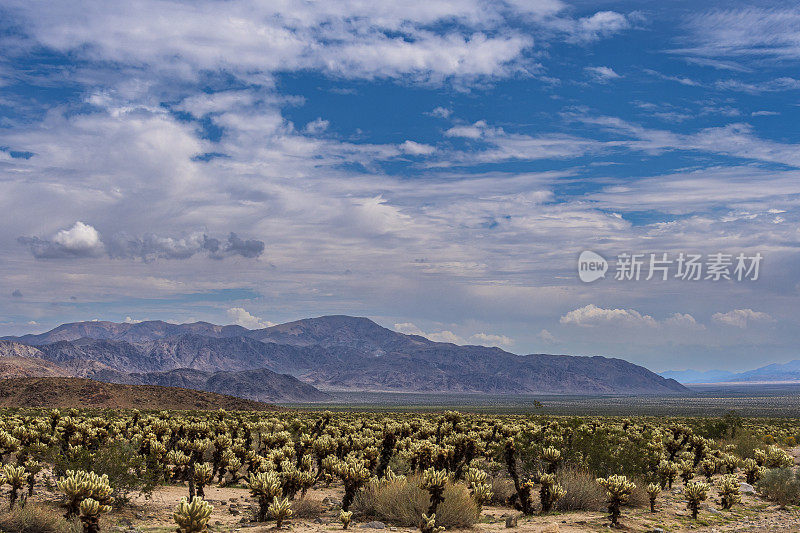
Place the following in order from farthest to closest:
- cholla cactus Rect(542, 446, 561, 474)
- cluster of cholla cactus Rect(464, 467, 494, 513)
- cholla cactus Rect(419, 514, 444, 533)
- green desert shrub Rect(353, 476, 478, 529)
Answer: cholla cactus Rect(542, 446, 561, 474), cluster of cholla cactus Rect(464, 467, 494, 513), green desert shrub Rect(353, 476, 478, 529), cholla cactus Rect(419, 514, 444, 533)

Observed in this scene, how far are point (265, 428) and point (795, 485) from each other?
2247cm

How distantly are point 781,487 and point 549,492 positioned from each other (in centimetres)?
901

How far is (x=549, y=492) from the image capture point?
55.1ft

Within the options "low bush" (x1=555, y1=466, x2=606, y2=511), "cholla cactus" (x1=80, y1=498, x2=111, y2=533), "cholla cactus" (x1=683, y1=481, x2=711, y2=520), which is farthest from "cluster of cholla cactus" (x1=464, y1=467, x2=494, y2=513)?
"cholla cactus" (x1=80, y1=498, x2=111, y2=533)

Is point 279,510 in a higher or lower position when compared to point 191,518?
lower

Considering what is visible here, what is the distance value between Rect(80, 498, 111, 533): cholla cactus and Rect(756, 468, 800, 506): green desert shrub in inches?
811

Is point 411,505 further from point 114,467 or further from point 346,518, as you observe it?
point 114,467

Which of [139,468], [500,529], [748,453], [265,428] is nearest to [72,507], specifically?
[139,468]

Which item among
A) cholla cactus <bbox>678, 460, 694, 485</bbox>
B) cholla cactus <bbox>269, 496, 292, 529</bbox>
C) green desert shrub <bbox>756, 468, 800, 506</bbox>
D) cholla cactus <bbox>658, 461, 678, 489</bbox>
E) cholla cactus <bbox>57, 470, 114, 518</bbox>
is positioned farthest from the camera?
cholla cactus <bbox>678, 460, 694, 485</bbox>

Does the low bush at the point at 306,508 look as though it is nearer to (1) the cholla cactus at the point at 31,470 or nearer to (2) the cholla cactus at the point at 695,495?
(1) the cholla cactus at the point at 31,470

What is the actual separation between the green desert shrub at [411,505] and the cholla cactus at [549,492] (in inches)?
115

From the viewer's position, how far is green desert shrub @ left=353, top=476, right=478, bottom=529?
47.6 feet

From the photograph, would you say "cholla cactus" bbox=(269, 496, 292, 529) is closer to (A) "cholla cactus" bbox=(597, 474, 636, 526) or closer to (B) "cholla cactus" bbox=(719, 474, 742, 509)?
(A) "cholla cactus" bbox=(597, 474, 636, 526)

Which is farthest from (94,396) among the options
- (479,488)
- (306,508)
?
(479,488)
